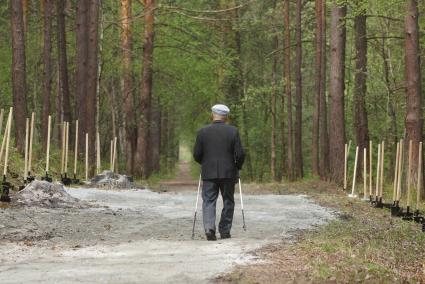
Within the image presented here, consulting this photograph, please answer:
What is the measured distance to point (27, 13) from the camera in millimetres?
30797

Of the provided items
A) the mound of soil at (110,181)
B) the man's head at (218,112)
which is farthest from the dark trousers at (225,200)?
the mound of soil at (110,181)

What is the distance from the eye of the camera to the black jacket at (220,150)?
945 centimetres

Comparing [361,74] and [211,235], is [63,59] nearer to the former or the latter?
[361,74]

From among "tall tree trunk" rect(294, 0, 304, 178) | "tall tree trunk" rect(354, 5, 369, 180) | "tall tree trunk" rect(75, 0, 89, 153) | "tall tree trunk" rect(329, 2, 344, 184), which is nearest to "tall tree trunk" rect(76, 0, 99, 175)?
"tall tree trunk" rect(75, 0, 89, 153)

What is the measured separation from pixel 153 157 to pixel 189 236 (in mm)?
31996

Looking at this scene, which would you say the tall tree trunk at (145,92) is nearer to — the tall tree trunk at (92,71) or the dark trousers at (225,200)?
the tall tree trunk at (92,71)

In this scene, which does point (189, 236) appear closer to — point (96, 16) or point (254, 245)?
point (254, 245)

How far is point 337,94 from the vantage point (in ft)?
73.7

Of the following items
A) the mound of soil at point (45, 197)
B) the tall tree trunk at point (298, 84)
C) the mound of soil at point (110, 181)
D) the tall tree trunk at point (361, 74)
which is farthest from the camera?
the tall tree trunk at point (298, 84)

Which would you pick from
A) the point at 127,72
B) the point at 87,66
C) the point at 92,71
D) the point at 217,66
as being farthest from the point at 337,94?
the point at 217,66

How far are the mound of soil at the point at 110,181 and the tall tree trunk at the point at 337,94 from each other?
705cm

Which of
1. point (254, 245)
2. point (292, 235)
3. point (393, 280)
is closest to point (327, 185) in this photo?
point (292, 235)

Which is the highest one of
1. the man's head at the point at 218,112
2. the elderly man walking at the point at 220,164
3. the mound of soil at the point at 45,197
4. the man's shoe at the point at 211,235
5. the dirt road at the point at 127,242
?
the man's head at the point at 218,112

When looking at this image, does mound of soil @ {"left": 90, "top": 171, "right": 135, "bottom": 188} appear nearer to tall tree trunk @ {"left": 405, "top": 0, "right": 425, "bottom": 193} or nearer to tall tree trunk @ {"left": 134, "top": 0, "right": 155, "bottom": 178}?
tall tree trunk @ {"left": 405, "top": 0, "right": 425, "bottom": 193}
